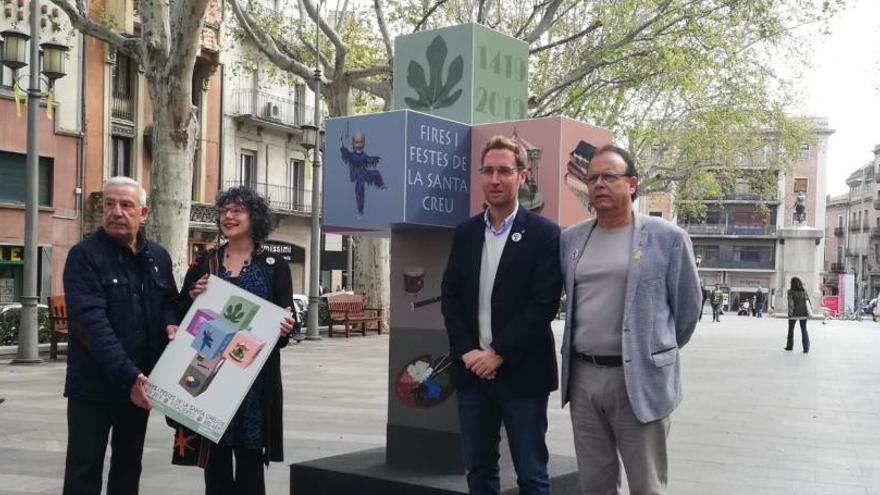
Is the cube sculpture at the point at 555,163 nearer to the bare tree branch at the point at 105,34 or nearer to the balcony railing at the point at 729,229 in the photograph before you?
the bare tree branch at the point at 105,34

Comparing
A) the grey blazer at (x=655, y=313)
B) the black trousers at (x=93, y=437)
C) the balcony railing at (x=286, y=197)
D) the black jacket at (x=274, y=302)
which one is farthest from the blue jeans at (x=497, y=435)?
the balcony railing at (x=286, y=197)

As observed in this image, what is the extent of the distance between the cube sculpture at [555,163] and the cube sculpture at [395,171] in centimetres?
29

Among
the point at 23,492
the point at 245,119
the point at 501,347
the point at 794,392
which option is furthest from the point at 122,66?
the point at 501,347

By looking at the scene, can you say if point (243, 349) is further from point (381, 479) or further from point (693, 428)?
point (693, 428)

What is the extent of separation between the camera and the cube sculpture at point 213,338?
14.8ft

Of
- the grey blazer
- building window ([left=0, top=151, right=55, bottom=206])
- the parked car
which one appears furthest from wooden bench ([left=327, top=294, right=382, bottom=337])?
the grey blazer

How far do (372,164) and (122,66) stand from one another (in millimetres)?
29076

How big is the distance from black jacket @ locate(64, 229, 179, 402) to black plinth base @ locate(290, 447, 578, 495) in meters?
1.38

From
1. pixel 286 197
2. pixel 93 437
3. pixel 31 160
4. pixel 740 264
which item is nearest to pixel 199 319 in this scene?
pixel 93 437

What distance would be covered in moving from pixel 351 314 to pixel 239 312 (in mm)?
18751

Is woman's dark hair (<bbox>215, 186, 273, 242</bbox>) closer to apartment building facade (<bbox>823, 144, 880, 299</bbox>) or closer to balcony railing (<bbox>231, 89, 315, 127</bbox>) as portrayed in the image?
balcony railing (<bbox>231, 89, 315, 127</bbox>)

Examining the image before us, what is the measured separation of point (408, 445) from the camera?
5.55m

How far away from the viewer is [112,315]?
4445 millimetres

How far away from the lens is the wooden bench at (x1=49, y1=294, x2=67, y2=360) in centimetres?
1505
